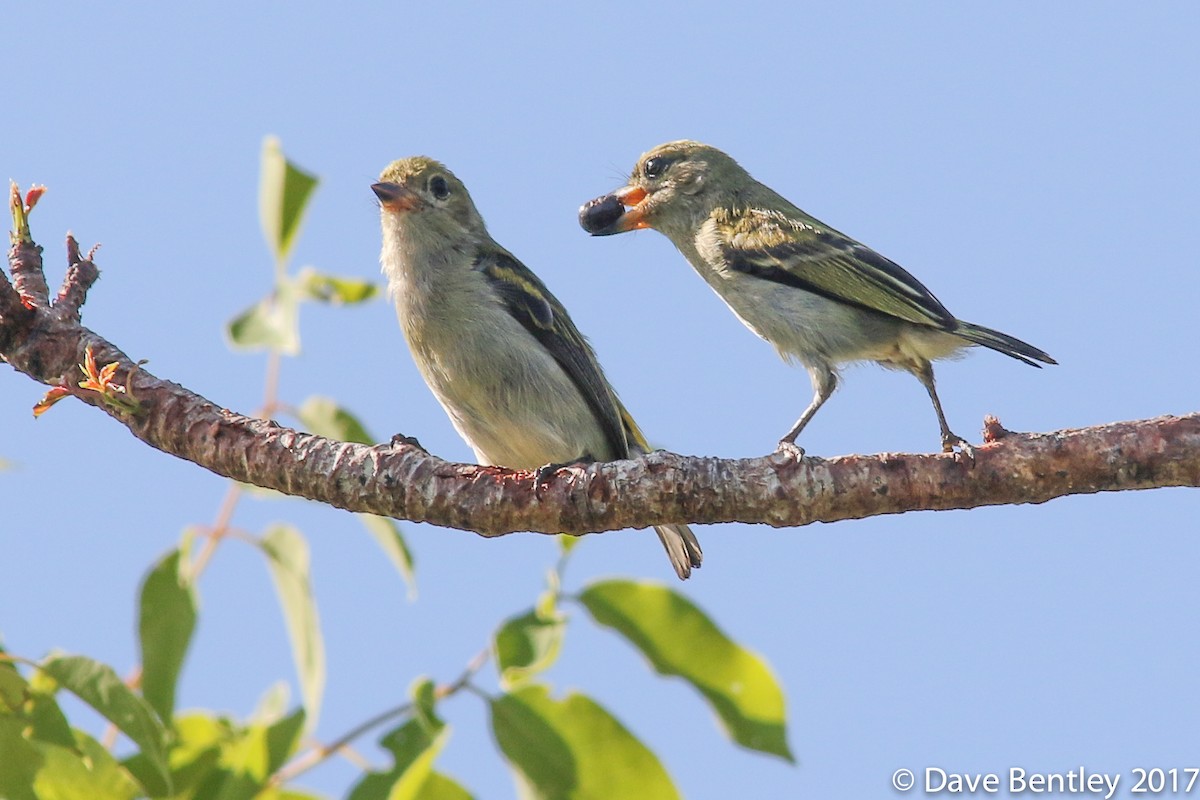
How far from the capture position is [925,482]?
3695 millimetres

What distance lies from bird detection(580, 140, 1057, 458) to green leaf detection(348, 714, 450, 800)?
245cm

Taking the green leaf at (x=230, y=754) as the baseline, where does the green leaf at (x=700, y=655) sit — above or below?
above

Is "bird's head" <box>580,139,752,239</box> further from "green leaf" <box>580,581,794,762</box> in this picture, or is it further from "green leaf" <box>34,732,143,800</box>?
"green leaf" <box>34,732,143,800</box>

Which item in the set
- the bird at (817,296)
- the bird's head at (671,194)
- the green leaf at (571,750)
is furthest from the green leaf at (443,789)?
the bird's head at (671,194)

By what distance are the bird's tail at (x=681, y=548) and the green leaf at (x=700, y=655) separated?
5.93 ft

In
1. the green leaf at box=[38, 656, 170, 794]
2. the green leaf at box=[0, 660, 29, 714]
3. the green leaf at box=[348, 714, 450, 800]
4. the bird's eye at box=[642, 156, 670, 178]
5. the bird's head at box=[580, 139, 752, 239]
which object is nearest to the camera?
the green leaf at box=[348, 714, 450, 800]

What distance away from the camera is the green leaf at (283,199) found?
3.88 m

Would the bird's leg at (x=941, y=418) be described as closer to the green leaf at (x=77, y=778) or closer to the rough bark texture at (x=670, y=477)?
the rough bark texture at (x=670, y=477)

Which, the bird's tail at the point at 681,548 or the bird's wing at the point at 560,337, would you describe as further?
the bird's wing at the point at 560,337

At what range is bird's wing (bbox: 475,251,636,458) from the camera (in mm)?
5617

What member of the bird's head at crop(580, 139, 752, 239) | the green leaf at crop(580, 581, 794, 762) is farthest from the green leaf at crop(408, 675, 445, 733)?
the bird's head at crop(580, 139, 752, 239)

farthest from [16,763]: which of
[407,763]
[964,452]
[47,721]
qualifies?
[964,452]

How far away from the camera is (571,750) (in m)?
3.04

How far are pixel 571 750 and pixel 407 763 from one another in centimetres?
40
